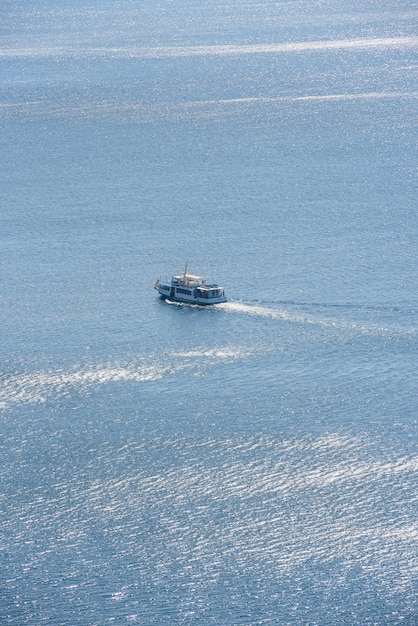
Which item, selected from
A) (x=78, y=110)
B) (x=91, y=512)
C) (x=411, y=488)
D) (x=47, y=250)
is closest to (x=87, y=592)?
(x=91, y=512)

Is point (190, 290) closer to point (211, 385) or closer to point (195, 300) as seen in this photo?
point (195, 300)

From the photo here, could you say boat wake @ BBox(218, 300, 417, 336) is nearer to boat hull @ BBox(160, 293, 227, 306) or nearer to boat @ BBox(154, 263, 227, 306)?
boat hull @ BBox(160, 293, 227, 306)

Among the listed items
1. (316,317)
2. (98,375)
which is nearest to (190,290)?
(316,317)

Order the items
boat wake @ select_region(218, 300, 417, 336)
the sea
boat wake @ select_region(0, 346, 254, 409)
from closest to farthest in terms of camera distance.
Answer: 1. the sea
2. boat wake @ select_region(0, 346, 254, 409)
3. boat wake @ select_region(218, 300, 417, 336)

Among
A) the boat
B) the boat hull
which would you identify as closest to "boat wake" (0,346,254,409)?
the boat hull

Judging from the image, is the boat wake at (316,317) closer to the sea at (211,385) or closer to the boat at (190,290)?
the sea at (211,385)

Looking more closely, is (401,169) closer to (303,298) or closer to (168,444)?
(303,298)
